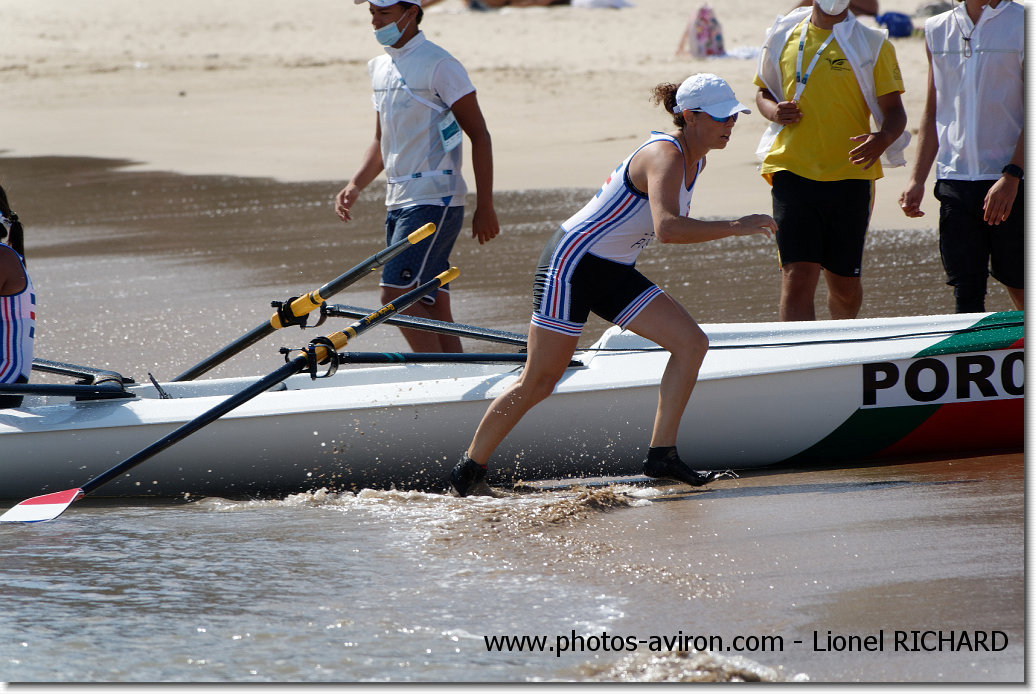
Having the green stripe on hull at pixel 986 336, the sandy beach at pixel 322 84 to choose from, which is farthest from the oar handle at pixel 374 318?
the sandy beach at pixel 322 84

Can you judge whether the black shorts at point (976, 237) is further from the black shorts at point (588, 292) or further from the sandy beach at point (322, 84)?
the sandy beach at point (322, 84)

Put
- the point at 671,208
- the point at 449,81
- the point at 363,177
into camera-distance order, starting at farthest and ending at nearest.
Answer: the point at 363,177
the point at 449,81
the point at 671,208

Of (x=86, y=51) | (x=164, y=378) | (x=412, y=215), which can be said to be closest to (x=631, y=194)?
(x=412, y=215)

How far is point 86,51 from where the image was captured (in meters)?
22.7

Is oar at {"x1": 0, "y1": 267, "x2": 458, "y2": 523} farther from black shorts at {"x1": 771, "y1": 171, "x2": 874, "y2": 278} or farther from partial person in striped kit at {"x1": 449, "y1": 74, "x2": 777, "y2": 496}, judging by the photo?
black shorts at {"x1": 771, "y1": 171, "x2": 874, "y2": 278}

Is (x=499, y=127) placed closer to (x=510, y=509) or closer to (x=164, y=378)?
(x=164, y=378)

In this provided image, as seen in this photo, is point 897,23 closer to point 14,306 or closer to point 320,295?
point 320,295

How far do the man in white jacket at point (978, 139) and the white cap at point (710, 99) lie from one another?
1.25 meters

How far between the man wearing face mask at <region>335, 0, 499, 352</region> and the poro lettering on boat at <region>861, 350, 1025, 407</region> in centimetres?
168

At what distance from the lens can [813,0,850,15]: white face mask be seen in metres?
4.70

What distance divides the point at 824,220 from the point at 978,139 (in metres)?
0.63

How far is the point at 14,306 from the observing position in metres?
4.38

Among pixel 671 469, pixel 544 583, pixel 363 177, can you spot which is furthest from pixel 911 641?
pixel 363 177

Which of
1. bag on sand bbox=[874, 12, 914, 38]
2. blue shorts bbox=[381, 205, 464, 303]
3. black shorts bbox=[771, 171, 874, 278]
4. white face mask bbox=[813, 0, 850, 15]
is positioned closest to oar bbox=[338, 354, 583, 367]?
blue shorts bbox=[381, 205, 464, 303]
